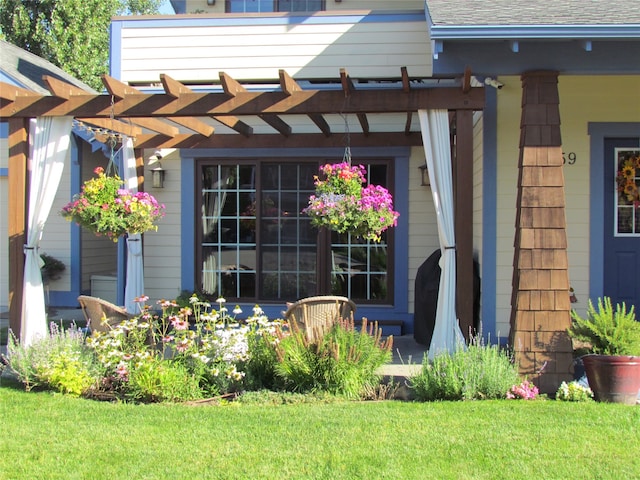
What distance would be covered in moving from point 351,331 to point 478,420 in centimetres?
130

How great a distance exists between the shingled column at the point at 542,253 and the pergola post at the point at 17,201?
4930mm

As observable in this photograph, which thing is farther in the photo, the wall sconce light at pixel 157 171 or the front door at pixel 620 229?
the wall sconce light at pixel 157 171

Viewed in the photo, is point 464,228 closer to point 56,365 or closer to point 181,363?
point 181,363

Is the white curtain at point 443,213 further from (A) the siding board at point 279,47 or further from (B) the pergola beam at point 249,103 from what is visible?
(A) the siding board at point 279,47

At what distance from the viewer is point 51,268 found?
35.1 feet

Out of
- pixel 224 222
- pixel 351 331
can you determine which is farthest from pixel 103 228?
pixel 224 222

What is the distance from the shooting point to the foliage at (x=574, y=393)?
17.1ft

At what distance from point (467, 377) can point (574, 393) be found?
2.98ft

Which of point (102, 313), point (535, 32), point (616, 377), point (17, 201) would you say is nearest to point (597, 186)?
point (535, 32)

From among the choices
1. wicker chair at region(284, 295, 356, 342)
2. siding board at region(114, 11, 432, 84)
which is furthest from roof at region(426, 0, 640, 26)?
wicker chair at region(284, 295, 356, 342)

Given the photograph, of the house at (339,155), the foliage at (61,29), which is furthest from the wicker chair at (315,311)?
the foliage at (61,29)

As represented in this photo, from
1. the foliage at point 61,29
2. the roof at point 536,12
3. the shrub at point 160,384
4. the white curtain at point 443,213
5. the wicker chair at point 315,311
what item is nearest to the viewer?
the shrub at point 160,384

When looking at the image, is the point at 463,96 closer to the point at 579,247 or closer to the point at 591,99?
the point at 591,99

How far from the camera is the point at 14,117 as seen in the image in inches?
260
